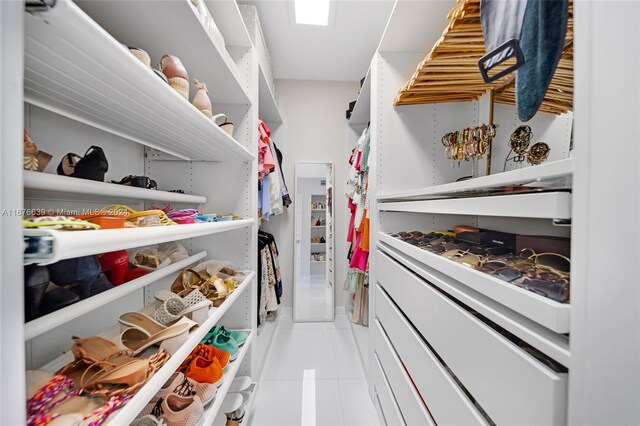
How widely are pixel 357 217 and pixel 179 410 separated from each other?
1.44 metres

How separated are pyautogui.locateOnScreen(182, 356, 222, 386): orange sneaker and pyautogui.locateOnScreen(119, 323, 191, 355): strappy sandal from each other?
11.4 inches

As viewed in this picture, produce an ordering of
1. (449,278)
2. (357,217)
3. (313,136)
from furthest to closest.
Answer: (313,136) → (357,217) → (449,278)

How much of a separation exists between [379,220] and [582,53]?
1.10m

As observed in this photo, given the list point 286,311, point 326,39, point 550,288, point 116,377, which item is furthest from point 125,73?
point 286,311

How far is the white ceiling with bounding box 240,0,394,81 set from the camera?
1734 mm

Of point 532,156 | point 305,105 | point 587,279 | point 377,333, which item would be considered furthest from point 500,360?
point 305,105

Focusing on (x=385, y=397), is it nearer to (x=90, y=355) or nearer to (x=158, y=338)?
(x=158, y=338)

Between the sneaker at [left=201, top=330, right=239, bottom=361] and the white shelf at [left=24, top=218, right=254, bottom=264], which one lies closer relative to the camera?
the white shelf at [left=24, top=218, right=254, bottom=264]

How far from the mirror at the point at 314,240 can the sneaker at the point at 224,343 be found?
1.36 meters

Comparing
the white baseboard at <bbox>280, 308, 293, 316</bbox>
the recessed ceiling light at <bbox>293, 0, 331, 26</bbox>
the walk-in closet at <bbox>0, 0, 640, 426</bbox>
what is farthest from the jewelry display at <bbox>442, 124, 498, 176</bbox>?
the white baseboard at <bbox>280, 308, 293, 316</bbox>

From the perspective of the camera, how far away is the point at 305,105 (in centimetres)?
259

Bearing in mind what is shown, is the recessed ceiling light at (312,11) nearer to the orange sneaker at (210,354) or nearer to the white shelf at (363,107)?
the white shelf at (363,107)

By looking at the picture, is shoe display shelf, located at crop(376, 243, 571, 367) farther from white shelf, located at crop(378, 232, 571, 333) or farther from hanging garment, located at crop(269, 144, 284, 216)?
hanging garment, located at crop(269, 144, 284, 216)

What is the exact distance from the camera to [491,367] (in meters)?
0.54
